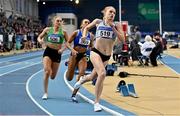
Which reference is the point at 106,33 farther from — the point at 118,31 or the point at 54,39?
the point at 54,39

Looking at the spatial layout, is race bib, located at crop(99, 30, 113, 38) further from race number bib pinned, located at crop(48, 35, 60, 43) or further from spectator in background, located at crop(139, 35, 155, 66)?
spectator in background, located at crop(139, 35, 155, 66)

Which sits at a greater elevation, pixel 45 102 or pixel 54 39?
pixel 54 39

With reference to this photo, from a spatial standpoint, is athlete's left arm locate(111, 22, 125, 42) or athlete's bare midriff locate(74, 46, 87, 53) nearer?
athlete's left arm locate(111, 22, 125, 42)

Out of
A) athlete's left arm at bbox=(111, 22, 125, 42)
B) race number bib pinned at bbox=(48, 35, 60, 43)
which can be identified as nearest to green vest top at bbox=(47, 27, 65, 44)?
race number bib pinned at bbox=(48, 35, 60, 43)

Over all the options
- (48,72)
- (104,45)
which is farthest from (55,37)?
(104,45)

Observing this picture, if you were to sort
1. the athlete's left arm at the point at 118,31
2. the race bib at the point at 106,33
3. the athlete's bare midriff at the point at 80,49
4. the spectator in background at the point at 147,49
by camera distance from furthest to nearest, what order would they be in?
the spectator in background at the point at 147,49 → the athlete's bare midriff at the point at 80,49 → the race bib at the point at 106,33 → the athlete's left arm at the point at 118,31

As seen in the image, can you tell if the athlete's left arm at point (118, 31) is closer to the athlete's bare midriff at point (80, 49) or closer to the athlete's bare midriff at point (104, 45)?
the athlete's bare midriff at point (104, 45)

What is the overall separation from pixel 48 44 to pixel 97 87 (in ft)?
7.70

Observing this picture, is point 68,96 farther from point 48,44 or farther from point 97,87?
point 97,87

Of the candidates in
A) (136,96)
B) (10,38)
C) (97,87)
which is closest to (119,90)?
(136,96)

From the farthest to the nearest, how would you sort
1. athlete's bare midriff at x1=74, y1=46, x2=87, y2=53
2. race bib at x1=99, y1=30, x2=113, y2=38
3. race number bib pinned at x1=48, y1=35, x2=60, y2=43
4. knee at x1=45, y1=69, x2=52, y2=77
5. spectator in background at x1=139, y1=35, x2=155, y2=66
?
1. spectator in background at x1=139, y1=35, x2=155, y2=66
2. athlete's bare midriff at x1=74, y1=46, x2=87, y2=53
3. race number bib pinned at x1=48, y1=35, x2=60, y2=43
4. knee at x1=45, y1=69, x2=52, y2=77
5. race bib at x1=99, y1=30, x2=113, y2=38

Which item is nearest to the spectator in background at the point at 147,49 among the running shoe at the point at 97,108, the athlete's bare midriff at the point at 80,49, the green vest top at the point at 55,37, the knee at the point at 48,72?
the athlete's bare midriff at the point at 80,49

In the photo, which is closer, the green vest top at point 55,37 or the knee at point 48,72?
the knee at point 48,72

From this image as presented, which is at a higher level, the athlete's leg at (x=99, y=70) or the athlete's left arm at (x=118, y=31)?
the athlete's left arm at (x=118, y=31)
